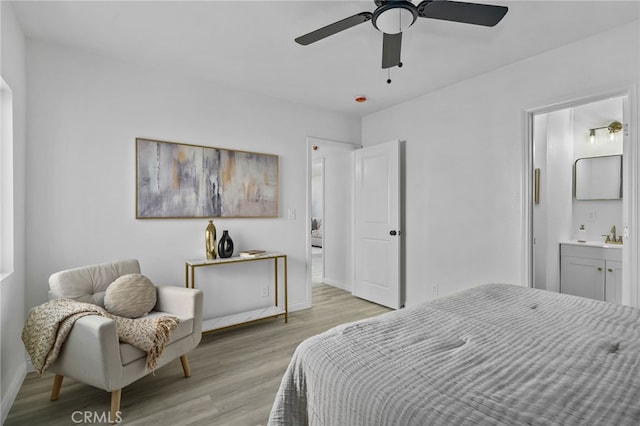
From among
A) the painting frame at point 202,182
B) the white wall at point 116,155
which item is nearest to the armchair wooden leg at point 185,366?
the white wall at point 116,155

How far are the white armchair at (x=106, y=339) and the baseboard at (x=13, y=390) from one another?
21 cm

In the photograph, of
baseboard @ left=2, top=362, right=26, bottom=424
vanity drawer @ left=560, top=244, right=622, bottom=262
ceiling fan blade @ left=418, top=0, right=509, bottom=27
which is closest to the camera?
ceiling fan blade @ left=418, top=0, right=509, bottom=27

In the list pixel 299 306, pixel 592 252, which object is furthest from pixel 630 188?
pixel 299 306

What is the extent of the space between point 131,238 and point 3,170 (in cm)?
99

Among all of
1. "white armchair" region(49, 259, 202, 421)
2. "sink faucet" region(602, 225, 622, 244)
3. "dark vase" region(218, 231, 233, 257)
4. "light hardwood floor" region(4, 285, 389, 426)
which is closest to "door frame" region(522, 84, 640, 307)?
"sink faucet" region(602, 225, 622, 244)

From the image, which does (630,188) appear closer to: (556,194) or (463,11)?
(556,194)

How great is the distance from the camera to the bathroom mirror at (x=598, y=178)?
357 cm

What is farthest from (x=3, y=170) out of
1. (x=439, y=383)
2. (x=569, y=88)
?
(x=569, y=88)

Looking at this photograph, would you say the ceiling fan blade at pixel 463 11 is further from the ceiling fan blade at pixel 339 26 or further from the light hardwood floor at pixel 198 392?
the light hardwood floor at pixel 198 392

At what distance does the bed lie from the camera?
0.85m

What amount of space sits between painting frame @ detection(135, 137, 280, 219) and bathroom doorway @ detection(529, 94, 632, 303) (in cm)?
301

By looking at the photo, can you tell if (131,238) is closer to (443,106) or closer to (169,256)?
(169,256)

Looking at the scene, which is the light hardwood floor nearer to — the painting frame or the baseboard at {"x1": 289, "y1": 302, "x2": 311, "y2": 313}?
the baseboard at {"x1": 289, "y1": 302, "x2": 311, "y2": 313}

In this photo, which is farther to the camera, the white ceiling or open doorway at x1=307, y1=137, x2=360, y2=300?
open doorway at x1=307, y1=137, x2=360, y2=300
